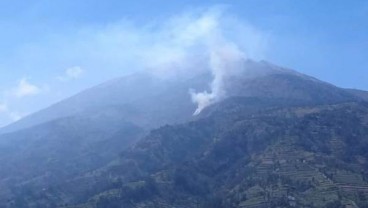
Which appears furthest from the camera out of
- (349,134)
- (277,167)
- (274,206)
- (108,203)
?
(349,134)

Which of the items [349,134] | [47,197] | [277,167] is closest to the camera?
[277,167]

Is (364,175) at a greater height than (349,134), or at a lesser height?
lesser

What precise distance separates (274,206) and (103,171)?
72759mm

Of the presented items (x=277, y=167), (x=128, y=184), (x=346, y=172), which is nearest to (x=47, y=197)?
(x=128, y=184)

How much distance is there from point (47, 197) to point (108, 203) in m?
30.7

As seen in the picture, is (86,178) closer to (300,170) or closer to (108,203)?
(108,203)

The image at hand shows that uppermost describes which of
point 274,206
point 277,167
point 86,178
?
point 86,178

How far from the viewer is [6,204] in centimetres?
17675

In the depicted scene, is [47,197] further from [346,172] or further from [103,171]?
[346,172]

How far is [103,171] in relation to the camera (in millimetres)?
191125

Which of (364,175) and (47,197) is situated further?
(47,197)

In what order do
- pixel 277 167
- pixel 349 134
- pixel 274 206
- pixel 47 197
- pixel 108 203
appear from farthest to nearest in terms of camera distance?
pixel 349 134, pixel 47 197, pixel 277 167, pixel 108 203, pixel 274 206

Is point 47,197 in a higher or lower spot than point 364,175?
higher

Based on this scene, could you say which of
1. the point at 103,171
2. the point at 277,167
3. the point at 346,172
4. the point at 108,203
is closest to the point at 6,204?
the point at 103,171
